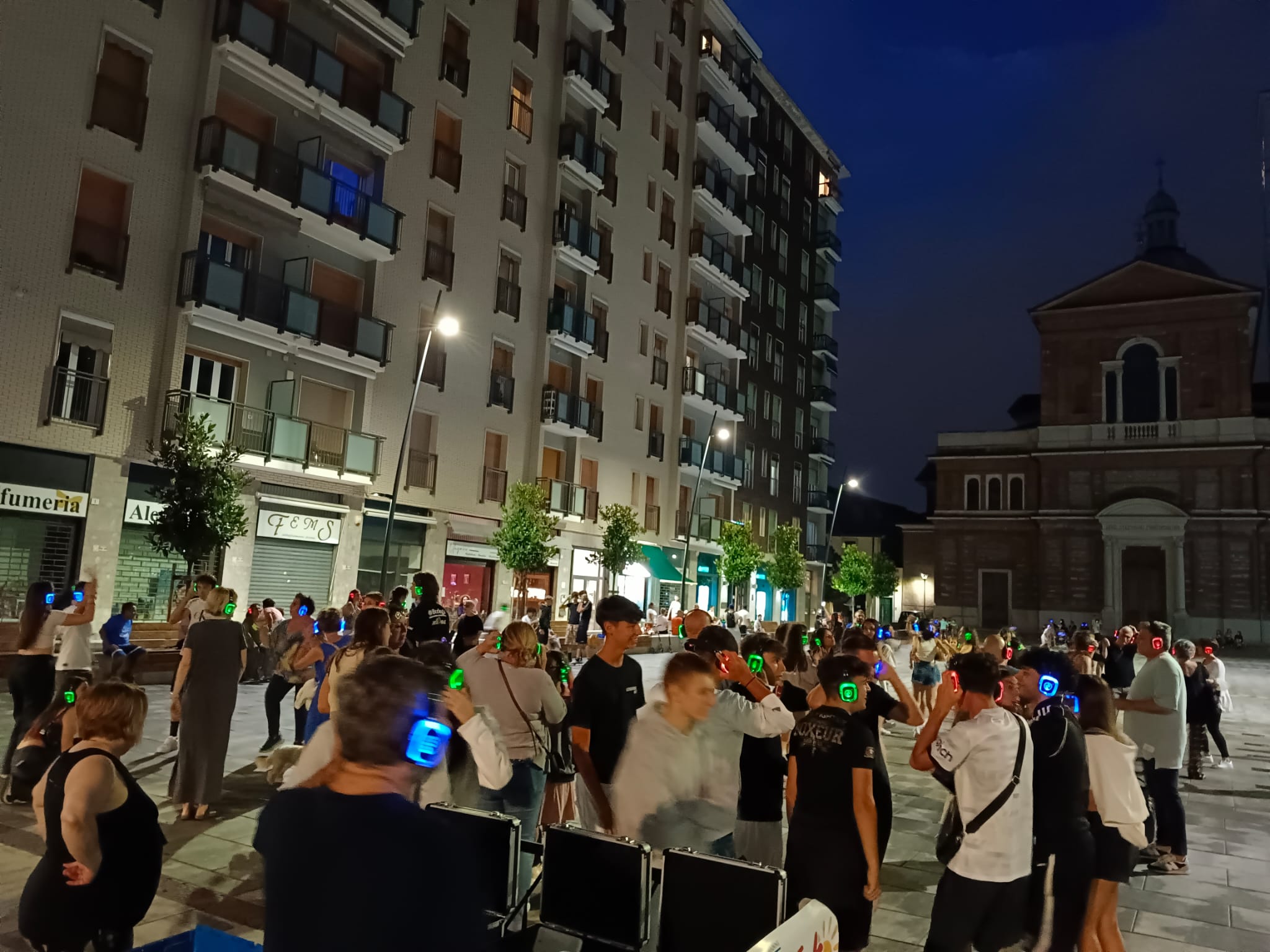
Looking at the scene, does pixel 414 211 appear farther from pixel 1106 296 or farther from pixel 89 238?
pixel 1106 296

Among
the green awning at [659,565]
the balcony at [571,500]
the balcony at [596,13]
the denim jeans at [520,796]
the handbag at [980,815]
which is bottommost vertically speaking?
the denim jeans at [520,796]

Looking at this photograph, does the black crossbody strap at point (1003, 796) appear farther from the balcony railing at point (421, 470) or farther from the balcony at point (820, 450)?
the balcony at point (820, 450)

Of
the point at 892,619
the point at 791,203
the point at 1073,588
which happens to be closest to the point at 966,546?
the point at 1073,588

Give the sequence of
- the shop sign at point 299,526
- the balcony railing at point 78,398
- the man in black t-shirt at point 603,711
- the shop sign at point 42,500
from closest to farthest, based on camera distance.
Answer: the man in black t-shirt at point 603,711 → the shop sign at point 42,500 → the balcony railing at point 78,398 → the shop sign at point 299,526

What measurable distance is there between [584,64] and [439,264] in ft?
38.9

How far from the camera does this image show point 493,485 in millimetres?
29328

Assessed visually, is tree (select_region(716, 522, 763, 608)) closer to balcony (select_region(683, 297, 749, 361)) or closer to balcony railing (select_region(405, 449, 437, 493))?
balcony (select_region(683, 297, 749, 361))

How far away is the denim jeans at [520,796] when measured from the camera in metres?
5.33

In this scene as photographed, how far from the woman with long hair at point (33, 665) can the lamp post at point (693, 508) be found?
25.9 metres

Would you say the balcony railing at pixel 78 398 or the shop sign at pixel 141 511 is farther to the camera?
the shop sign at pixel 141 511

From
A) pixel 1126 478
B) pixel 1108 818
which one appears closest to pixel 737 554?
pixel 1126 478

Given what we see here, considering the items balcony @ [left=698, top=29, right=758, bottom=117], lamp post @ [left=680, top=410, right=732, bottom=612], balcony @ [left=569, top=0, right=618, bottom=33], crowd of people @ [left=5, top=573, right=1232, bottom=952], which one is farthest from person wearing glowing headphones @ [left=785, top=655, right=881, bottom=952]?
balcony @ [left=698, top=29, right=758, bottom=117]

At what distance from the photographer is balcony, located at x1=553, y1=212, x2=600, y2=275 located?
31.8 metres

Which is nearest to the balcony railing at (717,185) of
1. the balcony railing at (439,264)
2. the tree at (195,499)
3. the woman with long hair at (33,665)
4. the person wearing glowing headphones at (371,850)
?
the balcony railing at (439,264)
